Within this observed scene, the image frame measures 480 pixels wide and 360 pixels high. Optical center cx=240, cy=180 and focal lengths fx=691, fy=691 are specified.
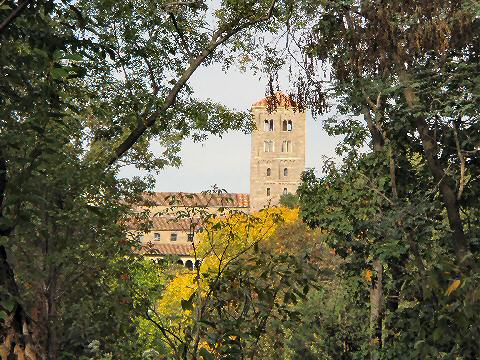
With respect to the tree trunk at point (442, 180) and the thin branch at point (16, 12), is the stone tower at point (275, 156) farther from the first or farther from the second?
A: the thin branch at point (16, 12)

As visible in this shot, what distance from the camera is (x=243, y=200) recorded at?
127m

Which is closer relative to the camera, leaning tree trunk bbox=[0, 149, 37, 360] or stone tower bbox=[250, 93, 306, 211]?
leaning tree trunk bbox=[0, 149, 37, 360]

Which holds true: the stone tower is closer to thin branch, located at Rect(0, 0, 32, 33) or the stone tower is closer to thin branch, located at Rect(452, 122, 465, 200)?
thin branch, located at Rect(452, 122, 465, 200)

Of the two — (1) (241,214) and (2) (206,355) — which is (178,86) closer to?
(1) (241,214)

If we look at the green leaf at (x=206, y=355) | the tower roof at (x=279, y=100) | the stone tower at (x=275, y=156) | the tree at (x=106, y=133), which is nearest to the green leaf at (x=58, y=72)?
the green leaf at (x=206, y=355)

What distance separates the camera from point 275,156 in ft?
396

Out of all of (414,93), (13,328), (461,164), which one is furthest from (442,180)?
(13,328)

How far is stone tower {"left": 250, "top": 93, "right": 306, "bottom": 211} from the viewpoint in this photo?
11788 centimetres

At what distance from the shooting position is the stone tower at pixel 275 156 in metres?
118

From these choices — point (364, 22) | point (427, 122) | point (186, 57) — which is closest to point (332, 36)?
point (364, 22)

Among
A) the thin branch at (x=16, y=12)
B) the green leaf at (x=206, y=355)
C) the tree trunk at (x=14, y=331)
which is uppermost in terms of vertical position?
the thin branch at (x=16, y=12)

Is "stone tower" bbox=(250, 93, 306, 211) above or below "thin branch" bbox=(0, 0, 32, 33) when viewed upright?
above

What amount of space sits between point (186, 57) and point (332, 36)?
11.4ft

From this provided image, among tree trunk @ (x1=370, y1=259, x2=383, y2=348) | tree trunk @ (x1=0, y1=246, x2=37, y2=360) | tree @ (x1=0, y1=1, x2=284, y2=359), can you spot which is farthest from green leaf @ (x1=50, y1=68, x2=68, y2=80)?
tree trunk @ (x1=370, y1=259, x2=383, y2=348)
